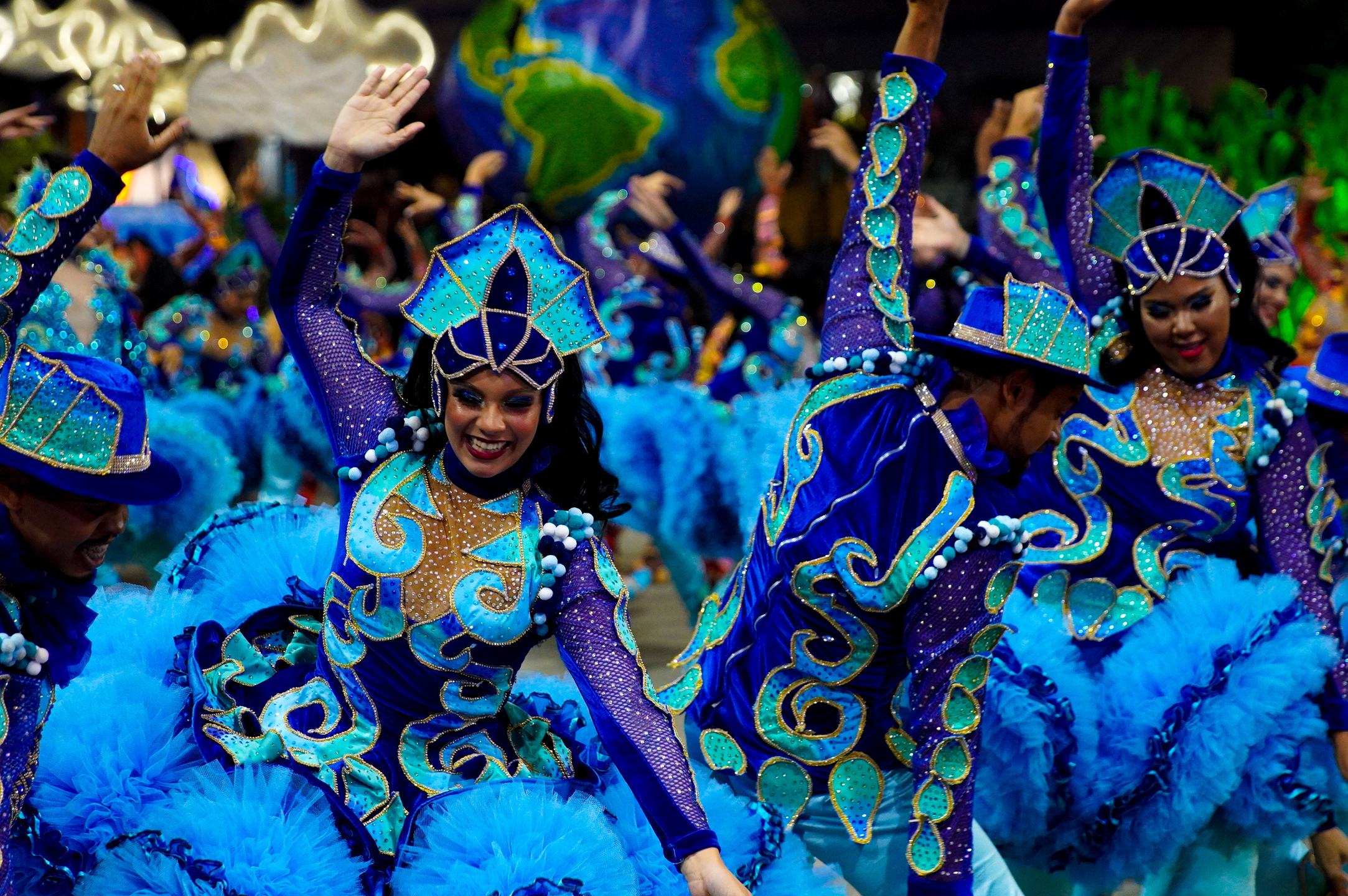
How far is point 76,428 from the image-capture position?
6.30 ft

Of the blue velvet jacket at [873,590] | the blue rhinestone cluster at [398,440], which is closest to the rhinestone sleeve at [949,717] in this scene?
the blue velvet jacket at [873,590]

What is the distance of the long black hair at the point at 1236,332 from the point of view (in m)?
3.55

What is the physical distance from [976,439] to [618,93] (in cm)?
771

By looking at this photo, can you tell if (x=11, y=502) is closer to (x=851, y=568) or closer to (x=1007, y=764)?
(x=851, y=568)

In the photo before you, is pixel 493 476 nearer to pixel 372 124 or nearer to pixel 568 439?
pixel 568 439

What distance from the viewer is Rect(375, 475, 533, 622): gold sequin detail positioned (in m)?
2.32

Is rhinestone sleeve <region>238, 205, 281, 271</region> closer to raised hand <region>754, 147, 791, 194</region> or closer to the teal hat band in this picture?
raised hand <region>754, 147, 791, 194</region>

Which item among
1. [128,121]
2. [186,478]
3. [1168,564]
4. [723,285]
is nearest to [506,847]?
[128,121]

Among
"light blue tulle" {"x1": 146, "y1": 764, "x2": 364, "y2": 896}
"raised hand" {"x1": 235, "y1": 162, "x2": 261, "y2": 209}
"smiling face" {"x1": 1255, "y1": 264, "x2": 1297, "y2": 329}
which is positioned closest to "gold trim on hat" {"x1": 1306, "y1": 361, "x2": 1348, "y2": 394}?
"smiling face" {"x1": 1255, "y1": 264, "x2": 1297, "y2": 329}

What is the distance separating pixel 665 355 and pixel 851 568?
485 centimetres

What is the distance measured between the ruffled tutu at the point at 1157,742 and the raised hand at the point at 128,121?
1851 mm

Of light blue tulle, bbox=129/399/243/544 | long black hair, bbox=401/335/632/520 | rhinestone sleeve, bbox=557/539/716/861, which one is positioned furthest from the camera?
light blue tulle, bbox=129/399/243/544

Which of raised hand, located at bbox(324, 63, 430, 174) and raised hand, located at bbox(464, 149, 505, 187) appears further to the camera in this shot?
raised hand, located at bbox(464, 149, 505, 187)

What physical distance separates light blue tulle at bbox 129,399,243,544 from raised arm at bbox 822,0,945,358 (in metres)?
3.55
